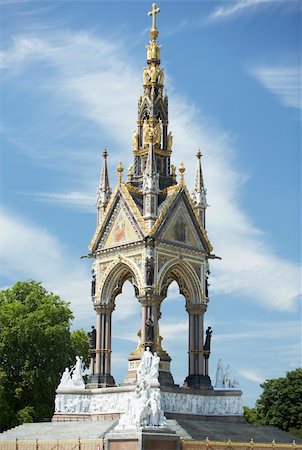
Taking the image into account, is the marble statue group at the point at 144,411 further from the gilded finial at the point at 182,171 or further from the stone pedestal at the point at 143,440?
the gilded finial at the point at 182,171

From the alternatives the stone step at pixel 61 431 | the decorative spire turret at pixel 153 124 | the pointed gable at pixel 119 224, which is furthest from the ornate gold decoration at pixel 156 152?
the stone step at pixel 61 431

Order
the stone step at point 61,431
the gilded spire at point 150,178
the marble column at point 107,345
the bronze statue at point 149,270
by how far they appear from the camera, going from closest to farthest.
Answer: the stone step at point 61,431, the bronze statue at point 149,270, the gilded spire at point 150,178, the marble column at point 107,345

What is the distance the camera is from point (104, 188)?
42.8 m

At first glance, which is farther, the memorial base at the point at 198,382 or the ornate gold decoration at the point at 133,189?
the ornate gold decoration at the point at 133,189

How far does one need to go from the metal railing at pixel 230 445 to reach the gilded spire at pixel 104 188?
13.5m

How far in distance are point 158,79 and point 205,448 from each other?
60.4ft

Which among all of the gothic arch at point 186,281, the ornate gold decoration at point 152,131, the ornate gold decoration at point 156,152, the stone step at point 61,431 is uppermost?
the ornate gold decoration at point 152,131

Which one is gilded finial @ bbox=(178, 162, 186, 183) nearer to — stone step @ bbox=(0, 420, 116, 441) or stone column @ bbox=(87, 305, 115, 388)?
stone column @ bbox=(87, 305, 115, 388)

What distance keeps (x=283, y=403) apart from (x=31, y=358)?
56.9 ft

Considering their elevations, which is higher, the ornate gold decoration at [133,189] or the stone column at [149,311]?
the ornate gold decoration at [133,189]

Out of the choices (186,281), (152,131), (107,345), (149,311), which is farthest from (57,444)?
(152,131)

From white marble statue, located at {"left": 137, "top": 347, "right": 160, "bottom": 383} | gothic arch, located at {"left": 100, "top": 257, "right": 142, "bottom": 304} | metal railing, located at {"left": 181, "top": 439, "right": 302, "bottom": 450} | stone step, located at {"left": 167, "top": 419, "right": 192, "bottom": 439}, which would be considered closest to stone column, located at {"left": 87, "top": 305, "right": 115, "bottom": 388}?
gothic arch, located at {"left": 100, "top": 257, "right": 142, "bottom": 304}

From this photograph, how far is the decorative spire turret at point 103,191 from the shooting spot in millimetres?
42594

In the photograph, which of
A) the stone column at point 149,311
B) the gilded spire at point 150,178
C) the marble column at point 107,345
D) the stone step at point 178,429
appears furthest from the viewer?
the marble column at point 107,345
